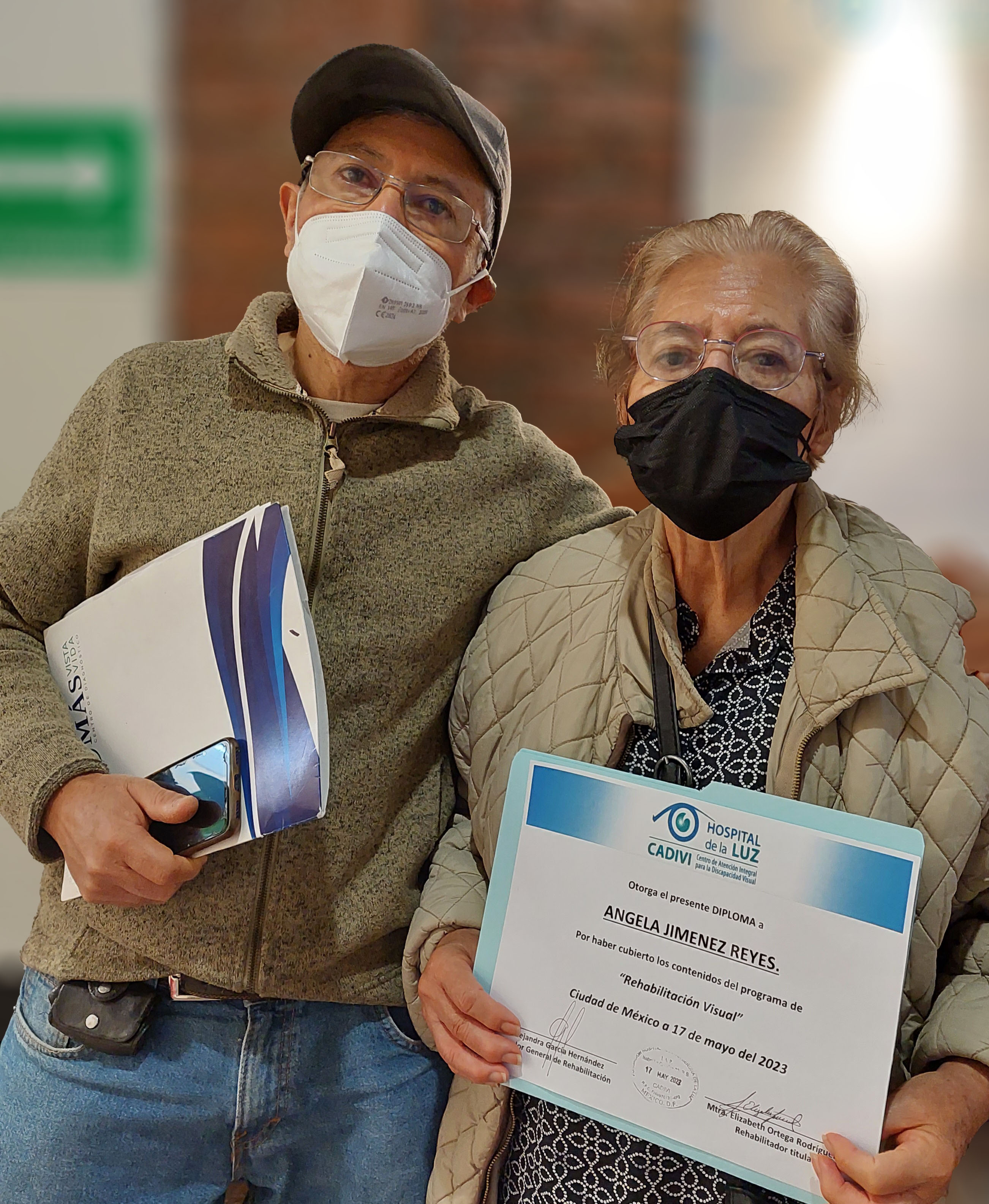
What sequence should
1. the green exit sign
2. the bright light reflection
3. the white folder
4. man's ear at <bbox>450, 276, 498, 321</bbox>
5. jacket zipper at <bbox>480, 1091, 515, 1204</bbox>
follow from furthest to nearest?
the green exit sign
the bright light reflection
man's ear at <bbox>450, 276, 498, 321</bbox>
jacket zipper at <bbox>480, 1091, 515, 1204</bbox>
the white folder

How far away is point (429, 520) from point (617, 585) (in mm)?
232

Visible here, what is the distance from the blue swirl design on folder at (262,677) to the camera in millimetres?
863

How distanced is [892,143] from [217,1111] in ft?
5.69

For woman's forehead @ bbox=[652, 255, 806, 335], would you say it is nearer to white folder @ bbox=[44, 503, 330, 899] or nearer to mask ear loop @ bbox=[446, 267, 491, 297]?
mask ear loop @ bbox=[446, 267, 491, 297]

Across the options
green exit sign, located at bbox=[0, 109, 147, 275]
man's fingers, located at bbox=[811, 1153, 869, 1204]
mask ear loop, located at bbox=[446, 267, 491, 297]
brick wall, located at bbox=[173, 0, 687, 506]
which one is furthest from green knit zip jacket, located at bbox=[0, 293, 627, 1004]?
green exit sign, located at bbox=[0, 109, 147, 275]

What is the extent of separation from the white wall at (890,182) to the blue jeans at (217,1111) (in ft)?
3.87

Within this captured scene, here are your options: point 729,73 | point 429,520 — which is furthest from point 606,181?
point 429,520

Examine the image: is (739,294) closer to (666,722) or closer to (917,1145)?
(666,722)

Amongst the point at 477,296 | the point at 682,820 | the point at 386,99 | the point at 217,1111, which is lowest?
the point at 217,1111

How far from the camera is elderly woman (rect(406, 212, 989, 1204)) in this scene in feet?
2.87

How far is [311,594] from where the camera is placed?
1.06 meters

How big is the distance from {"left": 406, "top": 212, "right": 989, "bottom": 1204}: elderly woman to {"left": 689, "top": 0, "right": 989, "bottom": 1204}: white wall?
0.66m

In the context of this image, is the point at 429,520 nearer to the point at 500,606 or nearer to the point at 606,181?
the point at 500,606

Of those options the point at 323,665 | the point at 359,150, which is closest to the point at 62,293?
the point at 359,150
